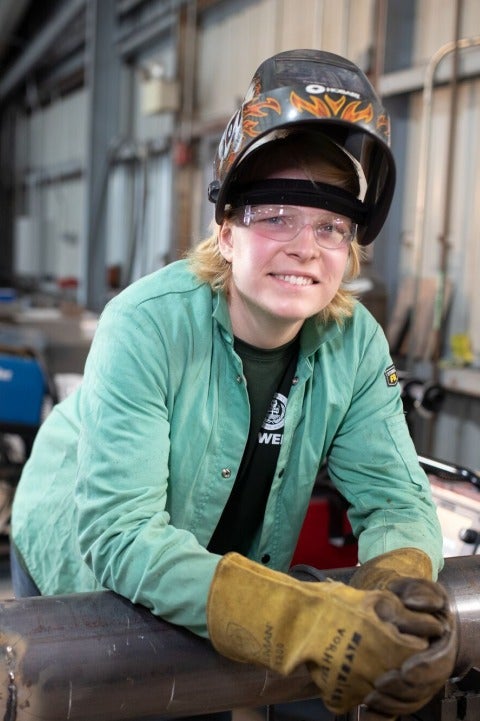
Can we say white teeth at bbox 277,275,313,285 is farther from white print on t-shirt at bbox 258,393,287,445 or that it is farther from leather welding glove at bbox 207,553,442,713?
leather welding glove at bbox 207,553,442,713

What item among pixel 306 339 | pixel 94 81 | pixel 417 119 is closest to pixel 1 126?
pixel 94 81

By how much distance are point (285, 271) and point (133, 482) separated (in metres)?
0.39

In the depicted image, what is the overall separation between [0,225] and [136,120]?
834 centimetres

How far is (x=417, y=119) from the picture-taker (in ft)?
16.5

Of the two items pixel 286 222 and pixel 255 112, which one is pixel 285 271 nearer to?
pixel 286 222

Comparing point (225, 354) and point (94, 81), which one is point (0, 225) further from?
point (225, 354)

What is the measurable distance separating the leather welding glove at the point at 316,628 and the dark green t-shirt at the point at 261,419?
425mm

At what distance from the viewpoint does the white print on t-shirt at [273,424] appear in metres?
1.49

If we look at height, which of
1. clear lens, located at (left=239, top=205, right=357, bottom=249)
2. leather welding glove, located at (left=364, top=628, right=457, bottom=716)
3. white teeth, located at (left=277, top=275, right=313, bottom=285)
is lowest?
leather welding glove, located at (left=364, top=628, right=457, bottom=716)

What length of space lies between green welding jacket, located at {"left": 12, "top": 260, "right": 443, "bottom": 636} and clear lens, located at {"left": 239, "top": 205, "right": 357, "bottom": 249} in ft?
0.51

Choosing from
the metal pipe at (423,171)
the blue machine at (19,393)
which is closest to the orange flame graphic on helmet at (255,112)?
the blue machine at (19,393)

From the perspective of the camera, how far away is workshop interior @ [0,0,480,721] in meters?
2.45

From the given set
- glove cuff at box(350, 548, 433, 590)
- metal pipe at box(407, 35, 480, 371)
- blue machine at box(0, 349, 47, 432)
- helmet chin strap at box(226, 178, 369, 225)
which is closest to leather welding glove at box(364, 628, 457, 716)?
glove cuff at box(350, 548, 433, 590)

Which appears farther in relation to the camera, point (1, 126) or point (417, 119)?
point (1, 126)
